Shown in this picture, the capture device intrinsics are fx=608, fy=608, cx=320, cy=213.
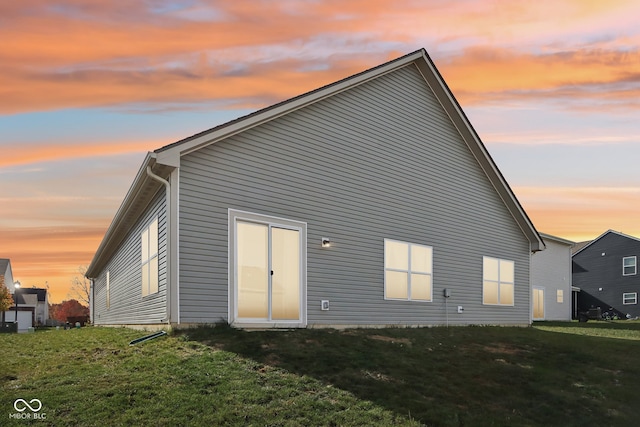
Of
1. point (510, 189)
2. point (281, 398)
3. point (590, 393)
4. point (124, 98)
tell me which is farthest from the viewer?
point (510, 189)

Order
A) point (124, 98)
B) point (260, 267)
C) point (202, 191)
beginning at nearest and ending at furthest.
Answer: point (202, 191) < point (260, 267) < point (124, 98)

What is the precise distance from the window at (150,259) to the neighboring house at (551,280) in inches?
952

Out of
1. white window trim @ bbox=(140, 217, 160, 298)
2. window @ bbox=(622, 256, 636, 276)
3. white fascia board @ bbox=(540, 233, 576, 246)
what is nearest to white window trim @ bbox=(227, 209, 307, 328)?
white window trim @ bbox=(140, 217, 160, 298)

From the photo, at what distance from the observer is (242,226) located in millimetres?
12852

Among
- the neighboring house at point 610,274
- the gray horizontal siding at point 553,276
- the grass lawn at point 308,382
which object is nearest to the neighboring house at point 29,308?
the gray horizontal siding at point 553,276

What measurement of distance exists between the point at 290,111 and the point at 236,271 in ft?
12.7

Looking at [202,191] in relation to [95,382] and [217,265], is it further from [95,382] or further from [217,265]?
[95,382]

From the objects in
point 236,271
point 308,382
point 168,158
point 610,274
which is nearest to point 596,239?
point 610,274

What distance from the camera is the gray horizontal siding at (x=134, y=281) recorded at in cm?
1257

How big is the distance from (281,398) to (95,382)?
8.71 feet

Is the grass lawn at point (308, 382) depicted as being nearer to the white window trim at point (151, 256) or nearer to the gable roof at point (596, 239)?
the white window trim at point (151, 256)

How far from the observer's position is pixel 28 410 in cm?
745

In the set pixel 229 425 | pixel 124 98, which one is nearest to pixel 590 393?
pixel 229 425

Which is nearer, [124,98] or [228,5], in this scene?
[228,5]
